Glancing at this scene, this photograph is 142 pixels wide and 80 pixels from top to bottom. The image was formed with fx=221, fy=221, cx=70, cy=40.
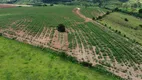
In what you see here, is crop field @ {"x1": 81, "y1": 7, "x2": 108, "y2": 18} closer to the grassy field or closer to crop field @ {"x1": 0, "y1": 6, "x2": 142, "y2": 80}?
crop field @ {"x1": 0, "y1": 6, "x2": 142, "y2": 80}

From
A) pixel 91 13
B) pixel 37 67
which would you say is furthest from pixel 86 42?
pixel 91 13

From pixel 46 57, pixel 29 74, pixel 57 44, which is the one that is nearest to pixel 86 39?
pixel 57 44

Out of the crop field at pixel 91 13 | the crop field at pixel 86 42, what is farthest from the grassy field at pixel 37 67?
the crop field at pixel 91 13

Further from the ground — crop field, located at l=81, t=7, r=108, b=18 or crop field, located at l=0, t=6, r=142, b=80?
crop field, located at l=0, t=6, r=142, b=80

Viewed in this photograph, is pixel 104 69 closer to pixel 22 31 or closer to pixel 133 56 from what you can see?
pixel 133 56

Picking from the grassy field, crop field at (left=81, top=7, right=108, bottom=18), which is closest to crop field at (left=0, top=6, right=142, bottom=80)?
the grassy field
